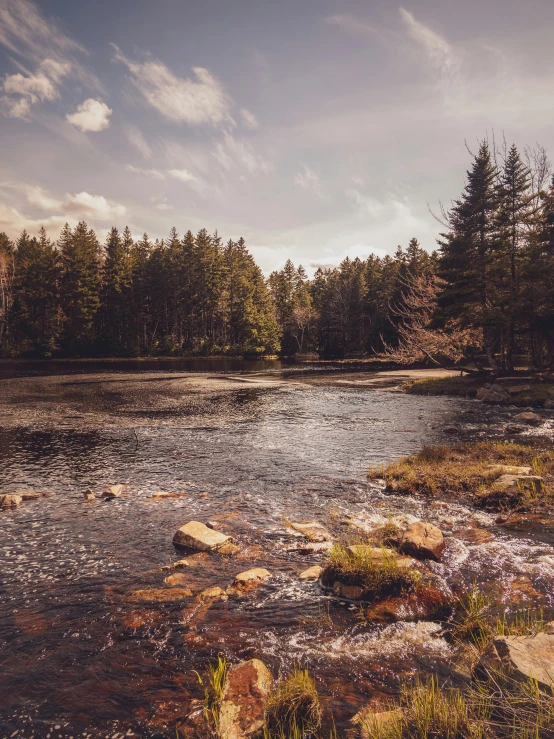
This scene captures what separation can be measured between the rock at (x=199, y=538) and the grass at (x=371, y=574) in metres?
2.65

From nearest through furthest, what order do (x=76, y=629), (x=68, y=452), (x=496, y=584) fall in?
(x=76, y=629) → (x=496, y=584) → (x=68, y=452)

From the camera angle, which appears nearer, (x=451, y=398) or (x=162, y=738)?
(x=162, y=738)

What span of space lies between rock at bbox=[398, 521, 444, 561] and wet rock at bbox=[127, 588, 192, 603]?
4482 millimetres

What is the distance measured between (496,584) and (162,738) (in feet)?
19.5

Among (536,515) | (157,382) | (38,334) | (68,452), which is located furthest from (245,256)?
(536,515)

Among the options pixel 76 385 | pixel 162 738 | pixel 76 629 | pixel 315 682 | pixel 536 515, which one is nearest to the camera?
pixel 162 738

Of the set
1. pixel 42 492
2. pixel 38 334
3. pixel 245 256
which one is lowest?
pixel 42 492

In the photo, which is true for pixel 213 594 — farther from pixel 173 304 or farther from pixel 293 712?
pixel 173 304

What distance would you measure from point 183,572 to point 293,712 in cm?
406

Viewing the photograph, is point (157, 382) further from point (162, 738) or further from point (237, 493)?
point (162, 738)

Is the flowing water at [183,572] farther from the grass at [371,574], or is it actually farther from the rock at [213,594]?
the grass at [371,574]

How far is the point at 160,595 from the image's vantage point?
290 inches

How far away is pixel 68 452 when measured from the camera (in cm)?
1762

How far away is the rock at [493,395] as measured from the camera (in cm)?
3020
